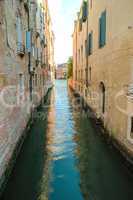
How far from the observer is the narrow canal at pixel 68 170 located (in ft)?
20.6

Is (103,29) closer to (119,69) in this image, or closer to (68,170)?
(119,69)

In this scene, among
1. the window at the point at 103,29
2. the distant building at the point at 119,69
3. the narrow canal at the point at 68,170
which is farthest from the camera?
the window at the point at 103,29

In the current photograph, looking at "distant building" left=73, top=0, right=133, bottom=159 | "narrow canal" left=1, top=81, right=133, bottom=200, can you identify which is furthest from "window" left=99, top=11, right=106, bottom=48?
"narrow canal" left=1, top=81, right=133, bottom=200

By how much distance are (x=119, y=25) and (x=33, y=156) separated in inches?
217

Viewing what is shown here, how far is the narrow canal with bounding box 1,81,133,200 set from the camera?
6.29 metres

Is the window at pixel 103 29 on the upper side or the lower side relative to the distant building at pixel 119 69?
upper

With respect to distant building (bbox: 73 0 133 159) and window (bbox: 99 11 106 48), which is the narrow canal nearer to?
distant building (bbox: 73 0 133 159)

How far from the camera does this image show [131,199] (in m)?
5.99

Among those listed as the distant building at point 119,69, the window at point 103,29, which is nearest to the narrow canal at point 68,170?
the distant building at point 119,69

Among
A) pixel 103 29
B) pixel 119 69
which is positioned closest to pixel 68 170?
pixel 119 69

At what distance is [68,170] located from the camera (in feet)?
25.2

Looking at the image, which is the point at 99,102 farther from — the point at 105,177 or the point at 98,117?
the point at 105,177

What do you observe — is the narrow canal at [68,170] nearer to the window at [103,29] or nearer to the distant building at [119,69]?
the distant building at [119,69]

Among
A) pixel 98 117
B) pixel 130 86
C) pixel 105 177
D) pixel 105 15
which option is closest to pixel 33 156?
pixel 105 177
